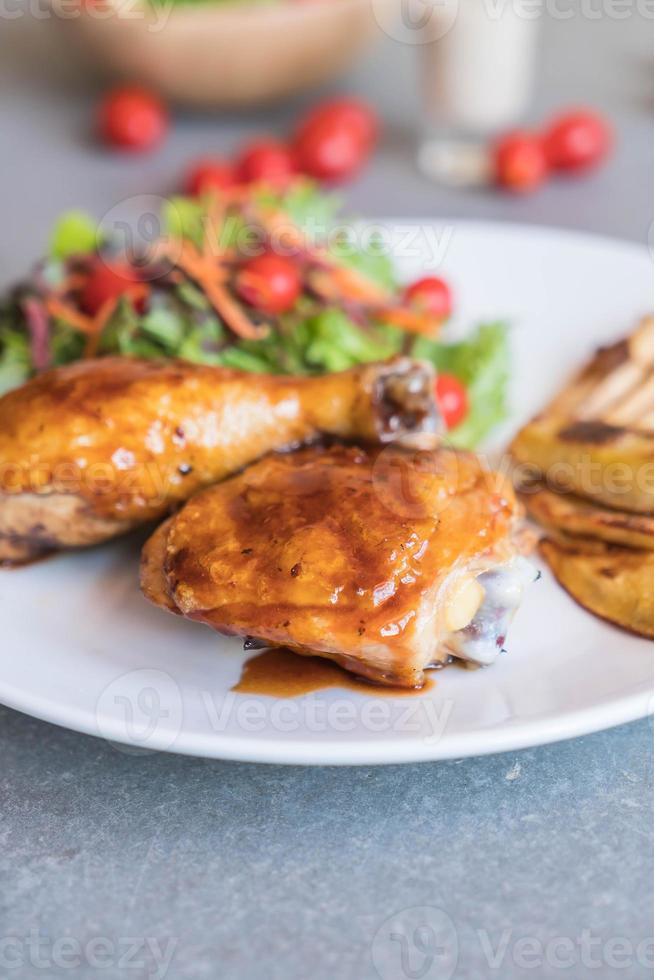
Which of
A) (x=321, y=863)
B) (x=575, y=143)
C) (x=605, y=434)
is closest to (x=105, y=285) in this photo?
(x=605, y=434)

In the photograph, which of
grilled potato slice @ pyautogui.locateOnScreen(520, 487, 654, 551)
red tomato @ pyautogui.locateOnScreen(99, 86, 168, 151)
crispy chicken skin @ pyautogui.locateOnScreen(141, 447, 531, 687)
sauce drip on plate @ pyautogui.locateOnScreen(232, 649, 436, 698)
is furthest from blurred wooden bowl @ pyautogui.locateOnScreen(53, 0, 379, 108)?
sauce drip on plate @ pyautogui.locateOnScreen(232, 649, 436, 698)

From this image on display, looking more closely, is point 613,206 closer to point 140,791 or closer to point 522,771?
point 522,771

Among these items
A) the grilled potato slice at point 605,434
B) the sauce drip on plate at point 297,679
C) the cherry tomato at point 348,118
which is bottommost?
the sauce drip on plate at point 297,679

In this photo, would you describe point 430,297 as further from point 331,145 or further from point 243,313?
point 331,145

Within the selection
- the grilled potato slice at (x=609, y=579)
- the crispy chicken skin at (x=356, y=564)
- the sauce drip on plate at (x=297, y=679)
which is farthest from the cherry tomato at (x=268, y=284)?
the sauce drip on plate at (x=297, y=679)

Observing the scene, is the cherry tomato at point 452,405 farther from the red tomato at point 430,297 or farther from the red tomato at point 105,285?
the red tomato at point 105,285

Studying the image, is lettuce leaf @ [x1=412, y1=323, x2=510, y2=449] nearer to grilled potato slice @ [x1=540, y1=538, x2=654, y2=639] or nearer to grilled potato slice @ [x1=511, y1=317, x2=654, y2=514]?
grilled potato slice @ [x1=511, y1=317, x2=654, y2=514]
